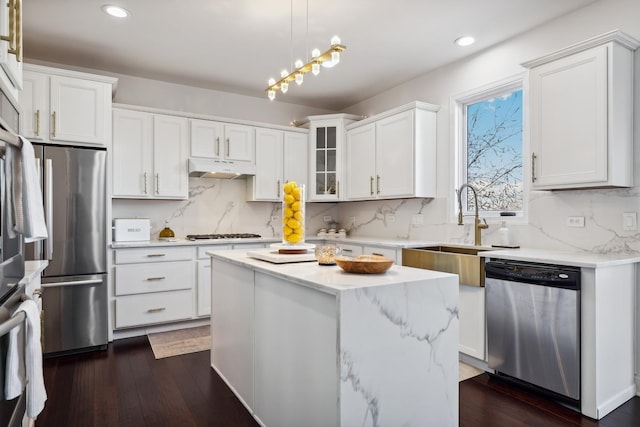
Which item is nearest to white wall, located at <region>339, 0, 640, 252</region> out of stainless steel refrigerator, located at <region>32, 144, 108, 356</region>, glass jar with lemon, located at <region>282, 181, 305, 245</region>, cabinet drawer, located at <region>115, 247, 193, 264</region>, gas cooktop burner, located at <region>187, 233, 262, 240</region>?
gas cooktop burner, located at <region>187, 233, 262, 240</region>

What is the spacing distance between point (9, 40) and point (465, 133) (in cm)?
359

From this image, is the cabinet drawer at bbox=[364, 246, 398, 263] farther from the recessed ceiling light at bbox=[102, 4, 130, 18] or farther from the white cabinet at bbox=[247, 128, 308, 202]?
the recessed ceiling light at bbox=[102, 4, 130, 18]

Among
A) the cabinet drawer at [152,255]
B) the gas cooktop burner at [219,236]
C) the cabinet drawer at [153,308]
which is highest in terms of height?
the gas cooktop burner at [219,236]

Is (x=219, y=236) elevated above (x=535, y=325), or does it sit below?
above

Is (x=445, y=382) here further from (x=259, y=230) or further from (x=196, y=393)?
(x=259, y=230)

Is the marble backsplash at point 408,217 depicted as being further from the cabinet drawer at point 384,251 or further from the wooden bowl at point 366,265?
the wooden bowl at point 366,265

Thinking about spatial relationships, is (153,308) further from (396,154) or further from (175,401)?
(396,154)

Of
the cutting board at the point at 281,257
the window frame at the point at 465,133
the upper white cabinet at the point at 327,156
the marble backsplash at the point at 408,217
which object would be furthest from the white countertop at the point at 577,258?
the upper white cabinet at the point at 327,156

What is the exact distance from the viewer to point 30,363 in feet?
4.42

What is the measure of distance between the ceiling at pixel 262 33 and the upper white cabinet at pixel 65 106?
35 centimetres

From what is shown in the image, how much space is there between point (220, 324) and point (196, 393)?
18.0 inches

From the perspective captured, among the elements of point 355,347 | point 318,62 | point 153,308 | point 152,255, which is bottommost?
point 153,308

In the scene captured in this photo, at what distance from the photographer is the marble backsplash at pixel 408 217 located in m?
2.76

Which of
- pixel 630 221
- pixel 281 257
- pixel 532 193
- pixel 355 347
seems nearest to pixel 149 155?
pixel 281 257
